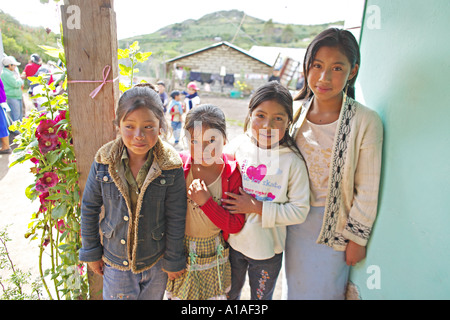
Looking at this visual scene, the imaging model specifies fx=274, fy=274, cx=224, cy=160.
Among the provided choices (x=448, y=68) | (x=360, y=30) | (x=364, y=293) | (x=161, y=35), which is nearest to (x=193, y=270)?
(x=364, y=293)

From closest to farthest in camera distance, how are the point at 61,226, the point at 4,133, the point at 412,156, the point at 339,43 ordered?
1. the point at 412,156
2. the point at 339,43
3. the point at 61,226
4. the point at 4,133

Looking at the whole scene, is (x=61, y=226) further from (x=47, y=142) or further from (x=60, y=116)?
(x=60, y=116)

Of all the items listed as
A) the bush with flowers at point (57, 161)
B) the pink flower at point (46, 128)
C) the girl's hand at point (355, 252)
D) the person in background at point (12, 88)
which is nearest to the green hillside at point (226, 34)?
the person in background at point (12, 88)

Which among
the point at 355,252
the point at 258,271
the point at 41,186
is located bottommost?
the point at 258,271

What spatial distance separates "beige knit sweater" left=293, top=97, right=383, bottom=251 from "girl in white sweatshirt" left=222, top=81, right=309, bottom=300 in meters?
0.18

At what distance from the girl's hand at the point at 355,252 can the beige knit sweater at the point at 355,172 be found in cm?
4

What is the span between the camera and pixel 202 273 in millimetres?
1578

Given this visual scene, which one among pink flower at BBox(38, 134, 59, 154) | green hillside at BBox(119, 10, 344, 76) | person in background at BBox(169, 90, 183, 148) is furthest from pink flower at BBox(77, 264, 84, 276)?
green hillside at BBox(119, 10, 344, 76)

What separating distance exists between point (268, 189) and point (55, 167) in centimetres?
123

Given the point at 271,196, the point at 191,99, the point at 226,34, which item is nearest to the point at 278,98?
the point at 271,196

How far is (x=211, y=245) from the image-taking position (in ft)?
5.19

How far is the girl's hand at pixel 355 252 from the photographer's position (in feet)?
5.15

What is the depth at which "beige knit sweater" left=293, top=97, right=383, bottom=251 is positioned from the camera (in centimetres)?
145
